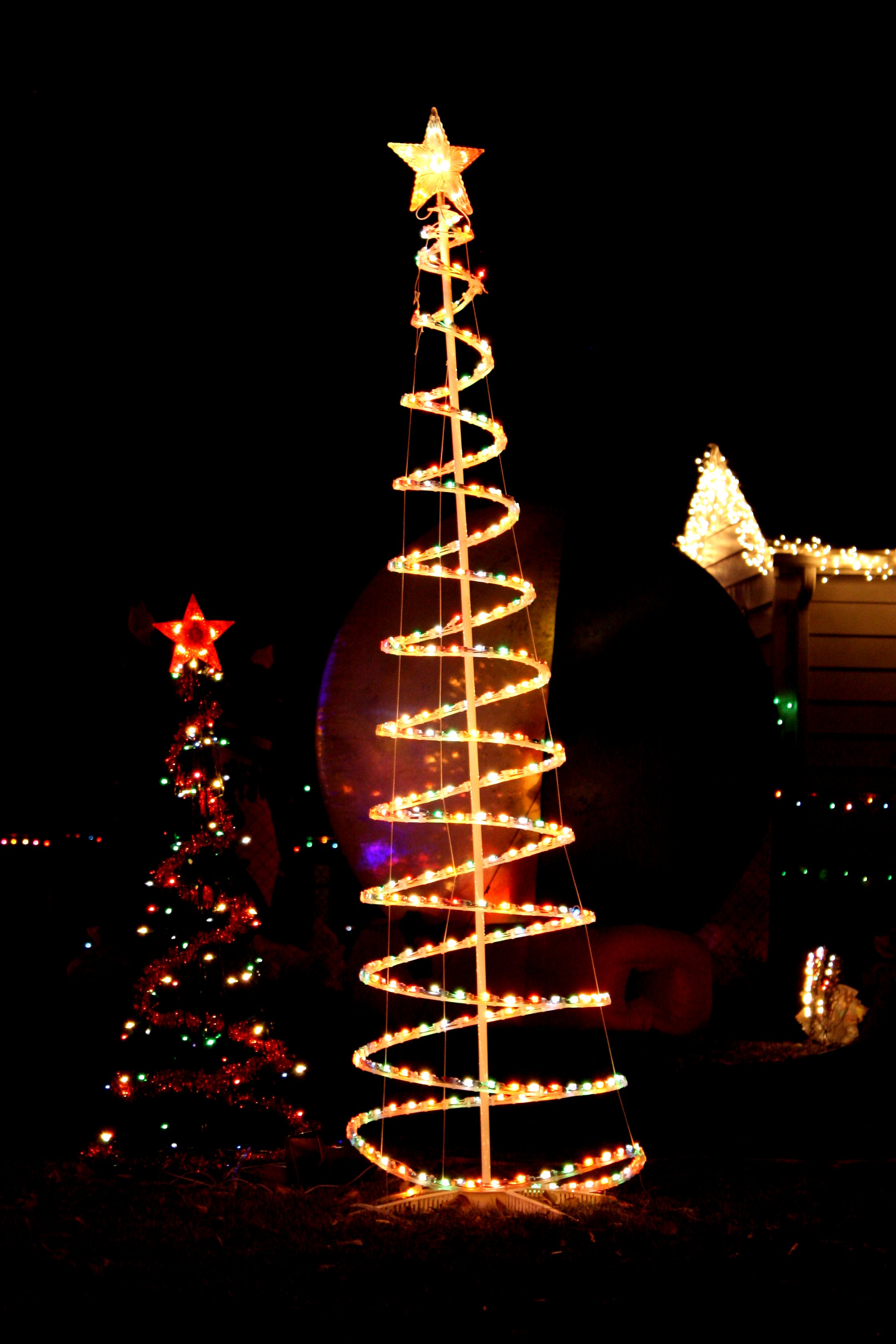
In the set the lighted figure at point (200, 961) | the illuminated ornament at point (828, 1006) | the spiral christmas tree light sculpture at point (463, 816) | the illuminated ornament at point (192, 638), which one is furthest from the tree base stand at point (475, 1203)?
the illuminated ornament at point (828, 1006)

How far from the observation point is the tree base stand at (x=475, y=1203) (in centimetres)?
436

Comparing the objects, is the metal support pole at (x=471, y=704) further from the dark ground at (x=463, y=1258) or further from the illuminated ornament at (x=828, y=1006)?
the illuminated ornament at (x=828, y=1006)

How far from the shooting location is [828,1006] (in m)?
7.49

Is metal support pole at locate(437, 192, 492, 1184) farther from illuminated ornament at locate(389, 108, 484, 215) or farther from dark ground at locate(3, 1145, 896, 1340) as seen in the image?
dark ground at locate(3, 1145, 896, 1340)

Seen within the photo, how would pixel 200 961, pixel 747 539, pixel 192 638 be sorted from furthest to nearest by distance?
pixel 747 539 < pixel 192 638 < pixel 200 961

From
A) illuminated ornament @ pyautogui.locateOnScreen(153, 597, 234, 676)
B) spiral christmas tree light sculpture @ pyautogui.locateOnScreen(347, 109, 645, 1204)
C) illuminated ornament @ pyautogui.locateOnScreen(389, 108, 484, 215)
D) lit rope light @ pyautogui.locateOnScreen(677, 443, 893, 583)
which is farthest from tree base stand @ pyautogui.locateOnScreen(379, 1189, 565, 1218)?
lit rope light @ pyautogui.locateOnScreen(677, 443, 893, 583)

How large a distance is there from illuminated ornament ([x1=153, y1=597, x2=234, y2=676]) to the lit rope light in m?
5.72

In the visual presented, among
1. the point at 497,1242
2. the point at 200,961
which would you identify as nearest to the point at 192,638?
the point at 200,961

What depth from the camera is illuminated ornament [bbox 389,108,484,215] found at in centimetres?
477

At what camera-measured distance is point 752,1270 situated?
373 centimetres

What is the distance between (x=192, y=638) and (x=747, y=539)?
20.5 feet

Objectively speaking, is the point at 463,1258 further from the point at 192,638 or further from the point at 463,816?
the point at 192,638

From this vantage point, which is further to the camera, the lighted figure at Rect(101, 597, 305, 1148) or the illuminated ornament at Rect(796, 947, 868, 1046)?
the illuminated ornament at Rect(796, 947, 868, 1046)

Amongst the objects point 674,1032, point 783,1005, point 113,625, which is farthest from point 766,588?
point 113,625
